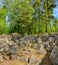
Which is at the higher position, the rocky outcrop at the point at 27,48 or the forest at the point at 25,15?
the forest at the point at 25,15

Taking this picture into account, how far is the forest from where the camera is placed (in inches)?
2301

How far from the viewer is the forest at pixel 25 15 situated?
58.4 meters

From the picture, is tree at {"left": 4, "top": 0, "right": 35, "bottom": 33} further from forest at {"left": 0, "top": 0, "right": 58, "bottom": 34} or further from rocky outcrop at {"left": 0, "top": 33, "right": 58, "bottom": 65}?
rocky outcrop at {"left": 0, "top": 33, "right": 58, "bottom": 65}

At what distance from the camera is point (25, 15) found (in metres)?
57.7

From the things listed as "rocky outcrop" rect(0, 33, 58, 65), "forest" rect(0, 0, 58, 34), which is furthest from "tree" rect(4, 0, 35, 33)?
"rocky outcrop" rect(0, 33, 58, 65)

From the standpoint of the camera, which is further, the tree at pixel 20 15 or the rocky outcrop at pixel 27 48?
the tree at pixel 20 15

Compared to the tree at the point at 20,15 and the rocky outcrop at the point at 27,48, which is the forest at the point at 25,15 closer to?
the tree at the point at 20,15

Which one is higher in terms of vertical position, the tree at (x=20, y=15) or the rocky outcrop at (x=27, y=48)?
the tree at (x=20, y=15)

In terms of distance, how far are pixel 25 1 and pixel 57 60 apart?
5322cm

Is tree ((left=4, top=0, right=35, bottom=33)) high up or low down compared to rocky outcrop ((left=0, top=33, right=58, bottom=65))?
up

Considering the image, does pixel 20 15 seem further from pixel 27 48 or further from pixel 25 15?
pixel 27 48

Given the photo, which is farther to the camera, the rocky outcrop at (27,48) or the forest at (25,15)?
the forest at (25,15)

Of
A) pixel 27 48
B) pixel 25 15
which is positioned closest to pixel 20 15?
pixel 25 15

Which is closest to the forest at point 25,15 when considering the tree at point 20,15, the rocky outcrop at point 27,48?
the tree at point 20,15
